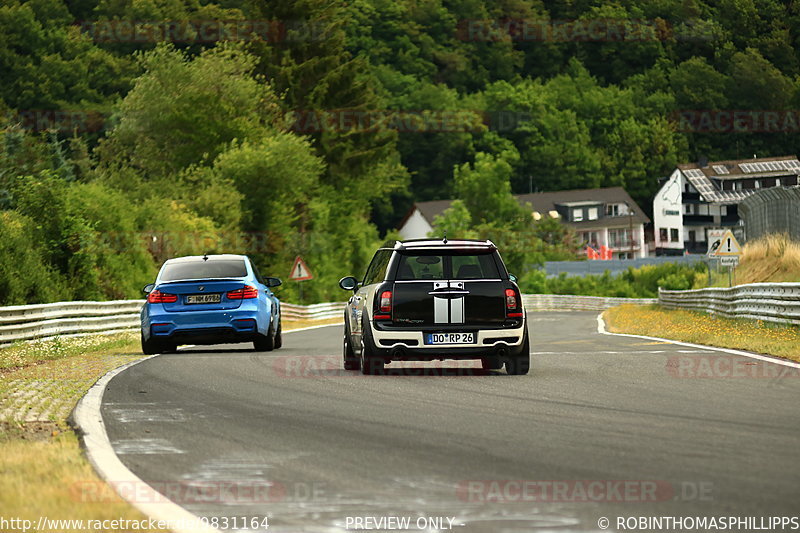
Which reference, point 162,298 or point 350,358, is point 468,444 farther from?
point 162,298

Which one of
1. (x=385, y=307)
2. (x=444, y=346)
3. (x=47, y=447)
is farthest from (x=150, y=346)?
(x=47, y=447)

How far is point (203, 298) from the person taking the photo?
2108cm

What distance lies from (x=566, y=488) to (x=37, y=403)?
6.68 m

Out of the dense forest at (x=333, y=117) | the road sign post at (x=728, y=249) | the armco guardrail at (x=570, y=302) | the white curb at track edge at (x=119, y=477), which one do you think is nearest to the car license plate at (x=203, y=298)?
the dense forest at (x=333, y=117)

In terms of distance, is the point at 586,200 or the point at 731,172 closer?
the point at 731,172

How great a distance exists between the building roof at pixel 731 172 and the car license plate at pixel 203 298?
406ft

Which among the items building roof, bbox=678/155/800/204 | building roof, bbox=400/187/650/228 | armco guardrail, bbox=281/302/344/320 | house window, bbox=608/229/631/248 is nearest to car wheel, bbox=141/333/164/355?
armco guardrail, bbox=281/302/344/320

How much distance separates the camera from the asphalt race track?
6.65 m

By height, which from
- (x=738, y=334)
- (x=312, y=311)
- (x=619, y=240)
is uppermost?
(x=738, y=334)

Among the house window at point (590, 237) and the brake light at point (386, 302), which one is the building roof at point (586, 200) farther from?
the brake light at point (386, 302)

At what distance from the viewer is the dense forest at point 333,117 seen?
50.1 meters

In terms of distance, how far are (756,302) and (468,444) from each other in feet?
64.2

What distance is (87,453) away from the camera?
27.9 ft

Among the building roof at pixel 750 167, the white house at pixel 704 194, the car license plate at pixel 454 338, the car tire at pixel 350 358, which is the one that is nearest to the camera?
the car license plate at pixel 454 338
